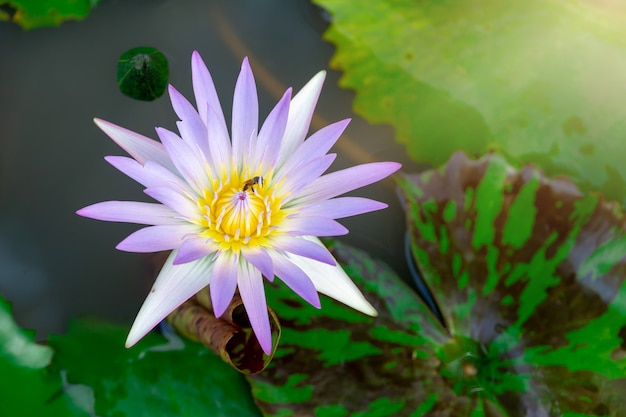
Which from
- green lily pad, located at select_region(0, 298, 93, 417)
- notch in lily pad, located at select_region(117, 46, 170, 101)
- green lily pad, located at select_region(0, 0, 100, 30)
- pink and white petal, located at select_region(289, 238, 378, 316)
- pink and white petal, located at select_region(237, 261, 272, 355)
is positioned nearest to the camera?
pink and white petal, located at select_region(237, 261, 272, 355)

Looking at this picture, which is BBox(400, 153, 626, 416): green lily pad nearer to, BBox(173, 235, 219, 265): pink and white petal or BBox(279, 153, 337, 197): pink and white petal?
BBox(279, 153, 337, 197): pink and white petal

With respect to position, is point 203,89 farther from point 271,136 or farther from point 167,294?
point 167,294

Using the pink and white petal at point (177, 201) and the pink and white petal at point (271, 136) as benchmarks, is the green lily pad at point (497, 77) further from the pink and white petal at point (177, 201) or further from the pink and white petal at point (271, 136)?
the pink and white petal at point (177, 201)

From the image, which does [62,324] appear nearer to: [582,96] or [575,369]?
[575,369]

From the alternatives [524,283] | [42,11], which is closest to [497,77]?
[524,283]

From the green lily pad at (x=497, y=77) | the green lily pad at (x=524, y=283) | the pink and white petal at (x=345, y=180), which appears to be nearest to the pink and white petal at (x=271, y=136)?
the pink and white petal at (x=345, y=180)

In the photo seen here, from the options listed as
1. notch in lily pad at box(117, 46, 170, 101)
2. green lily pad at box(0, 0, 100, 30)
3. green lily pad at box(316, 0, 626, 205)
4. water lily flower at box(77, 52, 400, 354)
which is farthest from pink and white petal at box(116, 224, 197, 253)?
green lily pad at box(0, 0, 100, 30)

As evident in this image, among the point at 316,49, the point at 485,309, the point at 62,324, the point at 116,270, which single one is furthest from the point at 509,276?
the point at 62,324
